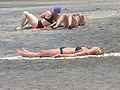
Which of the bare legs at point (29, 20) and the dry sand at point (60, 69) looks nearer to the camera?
the dry sand at point (60, 69)

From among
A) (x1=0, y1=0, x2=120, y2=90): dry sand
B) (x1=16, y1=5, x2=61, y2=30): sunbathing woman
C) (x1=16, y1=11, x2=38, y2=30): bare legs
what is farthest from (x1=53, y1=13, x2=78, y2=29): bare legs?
(x1=0, y1=0, x2=120, y2=90): dry sand

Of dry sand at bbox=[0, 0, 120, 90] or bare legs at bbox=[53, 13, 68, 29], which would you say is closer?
dry sand at bbox=[0, 0, 120, 90]

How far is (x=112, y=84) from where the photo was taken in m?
7.64

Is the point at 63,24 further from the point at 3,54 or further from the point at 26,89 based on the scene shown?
the point at 26,89

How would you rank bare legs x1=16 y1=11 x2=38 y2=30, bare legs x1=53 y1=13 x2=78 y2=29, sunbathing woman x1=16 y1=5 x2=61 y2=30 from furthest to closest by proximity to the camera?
bare legs x1=16 y1=11 x2=38 y2=30 → bare legs x1=53 y1=13 x2=78 y2=29 → sunbathing woman x1=16 y1=5 x2=61 y2=30

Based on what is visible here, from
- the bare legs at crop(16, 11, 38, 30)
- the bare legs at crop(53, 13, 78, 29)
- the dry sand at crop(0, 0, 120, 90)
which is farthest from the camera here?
the bare legs at crop(16, 11, 38, 30)

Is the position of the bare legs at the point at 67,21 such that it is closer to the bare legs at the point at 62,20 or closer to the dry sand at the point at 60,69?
the bare legs at the point at 62,20

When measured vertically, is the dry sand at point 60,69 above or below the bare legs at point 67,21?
above

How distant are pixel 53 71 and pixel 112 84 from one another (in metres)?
1.51

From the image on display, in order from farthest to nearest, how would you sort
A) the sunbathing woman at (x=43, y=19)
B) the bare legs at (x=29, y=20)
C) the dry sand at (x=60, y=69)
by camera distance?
1. the bare legs at (x=29, y=20)
2. the sunbathing woman at (x=43, y=19)
3. the dry sand at (x=60, y=69)

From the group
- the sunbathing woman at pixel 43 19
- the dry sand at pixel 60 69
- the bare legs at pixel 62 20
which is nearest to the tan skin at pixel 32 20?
the sunbathing woman at pixel 43 19

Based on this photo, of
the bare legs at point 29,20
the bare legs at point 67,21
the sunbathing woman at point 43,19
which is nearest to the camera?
the sunbathing woman at point 43,19

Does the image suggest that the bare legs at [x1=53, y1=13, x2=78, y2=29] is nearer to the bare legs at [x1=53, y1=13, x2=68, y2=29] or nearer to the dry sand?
the bare legs at [x1=53, y1=13, x2=68, y2=29]

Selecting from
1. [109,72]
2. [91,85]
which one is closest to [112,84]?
[91,85]
